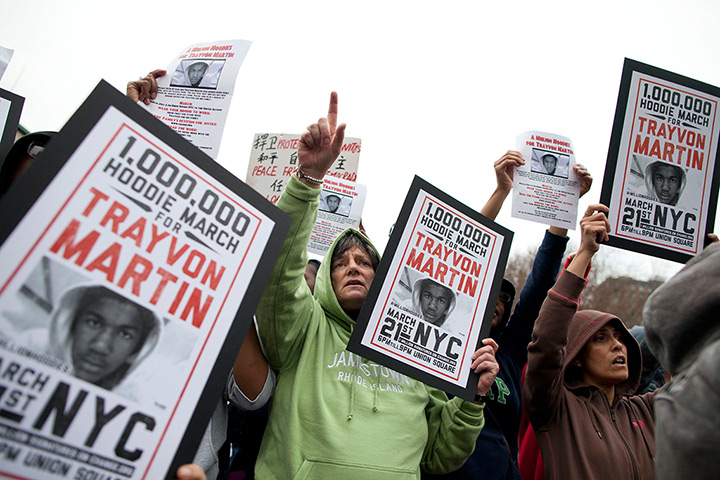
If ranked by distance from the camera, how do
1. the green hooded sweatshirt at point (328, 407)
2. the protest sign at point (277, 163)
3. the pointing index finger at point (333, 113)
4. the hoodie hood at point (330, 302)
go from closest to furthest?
the green hooded sweatshirt at point (328, 407)
the pointing index finger at point (333, 113)
the hoodie hood at point (330, 302)
the protest sign at point (277, 163)

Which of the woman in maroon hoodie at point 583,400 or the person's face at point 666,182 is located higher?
the person's face at point 666,182

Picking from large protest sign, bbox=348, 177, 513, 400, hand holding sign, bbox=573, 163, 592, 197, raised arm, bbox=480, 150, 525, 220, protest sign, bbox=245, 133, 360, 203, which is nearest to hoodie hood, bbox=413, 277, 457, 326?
large protest sign, bbox=348, 177, 513, 400

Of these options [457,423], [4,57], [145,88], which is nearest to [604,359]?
[457,423]

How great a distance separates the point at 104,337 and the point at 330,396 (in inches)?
40.2

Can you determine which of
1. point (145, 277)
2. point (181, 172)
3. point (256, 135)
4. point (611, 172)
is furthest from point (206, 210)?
point (256, 135)

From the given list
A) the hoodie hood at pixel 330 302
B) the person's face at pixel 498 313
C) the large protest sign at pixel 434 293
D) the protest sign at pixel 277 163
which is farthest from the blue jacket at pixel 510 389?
the protest sign at pixel 277 163

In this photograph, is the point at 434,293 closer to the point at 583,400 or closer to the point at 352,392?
the point at 352,392

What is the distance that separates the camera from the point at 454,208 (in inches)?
86.1

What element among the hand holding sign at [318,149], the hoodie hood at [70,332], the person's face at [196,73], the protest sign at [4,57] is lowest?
the hoodie hood at [70,332]

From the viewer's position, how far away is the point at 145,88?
2.53 meters

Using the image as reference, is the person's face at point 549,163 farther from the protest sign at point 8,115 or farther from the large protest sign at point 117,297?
the protest sign at point 8,115

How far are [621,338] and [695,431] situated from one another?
88.9 inches

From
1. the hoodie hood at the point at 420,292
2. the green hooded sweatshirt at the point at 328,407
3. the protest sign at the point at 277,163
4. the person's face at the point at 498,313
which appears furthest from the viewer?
the protest sign at the point at 277,163

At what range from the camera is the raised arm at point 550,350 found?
7.70ft
